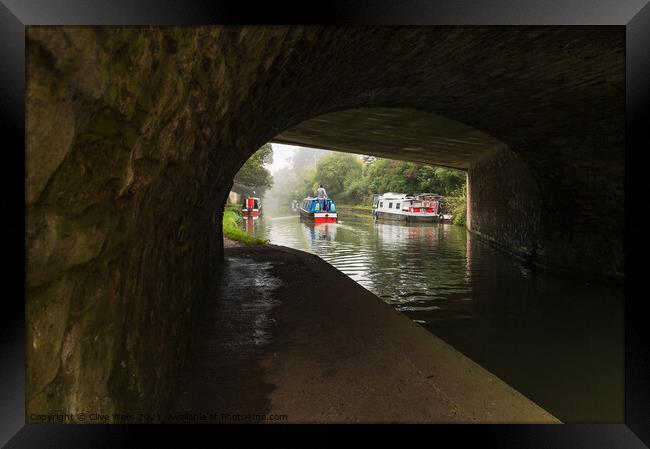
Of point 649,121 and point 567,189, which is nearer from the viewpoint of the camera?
point 649,121

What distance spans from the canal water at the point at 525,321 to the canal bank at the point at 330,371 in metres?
1.00

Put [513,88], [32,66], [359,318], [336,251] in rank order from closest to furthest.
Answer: [32,66], [359,318], [513,88], [336,251]

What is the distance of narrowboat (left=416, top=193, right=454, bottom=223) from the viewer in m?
29.0

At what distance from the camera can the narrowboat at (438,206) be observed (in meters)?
29.0

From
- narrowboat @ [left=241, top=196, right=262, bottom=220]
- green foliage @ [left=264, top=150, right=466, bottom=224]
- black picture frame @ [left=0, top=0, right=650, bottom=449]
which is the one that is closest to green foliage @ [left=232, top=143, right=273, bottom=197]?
narrowboat @ [left=241, top=196, right=262, bottom=220]

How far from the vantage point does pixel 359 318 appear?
464 cm

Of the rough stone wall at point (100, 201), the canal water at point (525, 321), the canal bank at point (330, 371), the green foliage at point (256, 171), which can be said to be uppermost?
the green foliage at point (256, 171)

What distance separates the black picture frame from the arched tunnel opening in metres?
0.09

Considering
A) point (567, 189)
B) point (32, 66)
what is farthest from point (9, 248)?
point (567, 189)

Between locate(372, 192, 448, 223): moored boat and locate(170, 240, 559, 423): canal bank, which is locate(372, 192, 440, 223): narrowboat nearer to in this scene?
locate(372, 192, 448, 223): moored boat

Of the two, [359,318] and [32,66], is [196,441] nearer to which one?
[32,66]
